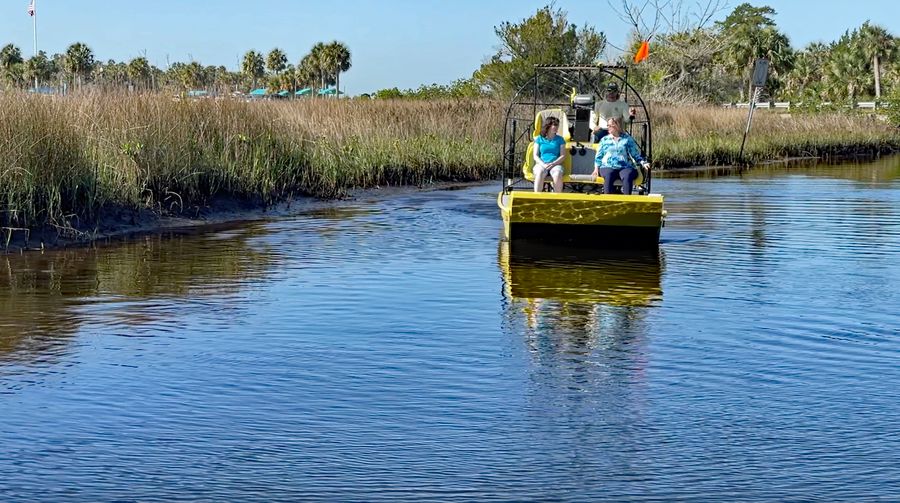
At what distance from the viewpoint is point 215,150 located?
20484 mm

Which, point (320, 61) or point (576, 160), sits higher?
point (320, 61)

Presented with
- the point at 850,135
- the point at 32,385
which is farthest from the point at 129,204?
the point at 850,135

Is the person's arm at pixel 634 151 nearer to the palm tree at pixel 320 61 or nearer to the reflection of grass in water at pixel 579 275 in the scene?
the reflection of grass in water at pixel 579 275

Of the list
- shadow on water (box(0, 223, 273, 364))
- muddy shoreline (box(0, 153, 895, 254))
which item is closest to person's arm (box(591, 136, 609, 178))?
shadow on water (box(0, 223, 273, 364))

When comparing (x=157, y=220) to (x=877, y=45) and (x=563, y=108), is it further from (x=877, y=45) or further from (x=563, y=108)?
(x=877, y=45)

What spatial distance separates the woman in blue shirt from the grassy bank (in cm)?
549

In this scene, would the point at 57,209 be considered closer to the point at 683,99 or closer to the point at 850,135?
the point at 850,135

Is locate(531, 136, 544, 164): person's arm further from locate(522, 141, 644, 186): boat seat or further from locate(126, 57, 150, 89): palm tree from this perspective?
locate(126, 57, 150, 89): palm tree

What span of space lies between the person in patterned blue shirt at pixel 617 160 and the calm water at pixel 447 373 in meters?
1.12

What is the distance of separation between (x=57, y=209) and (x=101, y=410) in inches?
346

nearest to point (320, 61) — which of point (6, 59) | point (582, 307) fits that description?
point (6, 59)

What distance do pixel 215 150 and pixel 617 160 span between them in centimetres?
724

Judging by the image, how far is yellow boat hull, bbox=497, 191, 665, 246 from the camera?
1484 cm

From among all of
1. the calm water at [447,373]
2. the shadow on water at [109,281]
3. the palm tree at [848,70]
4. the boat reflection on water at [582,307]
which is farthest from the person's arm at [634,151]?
the palm tree at [848,70]
